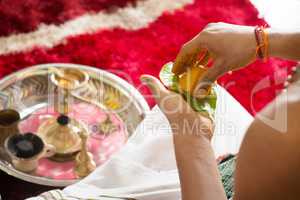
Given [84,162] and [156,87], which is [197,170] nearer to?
[156,87]

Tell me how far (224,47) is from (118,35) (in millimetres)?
1054

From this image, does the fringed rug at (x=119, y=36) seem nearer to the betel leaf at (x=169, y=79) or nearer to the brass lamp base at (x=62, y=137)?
the brass lamp base at (x=62, y=137)

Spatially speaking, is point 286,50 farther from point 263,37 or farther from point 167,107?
point 167,107

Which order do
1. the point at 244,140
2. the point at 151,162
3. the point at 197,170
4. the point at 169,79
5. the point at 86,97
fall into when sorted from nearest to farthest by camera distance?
the point at 244,140
the point at 197,170
the point at 169,79
the point at 151,162
the point at 86,97

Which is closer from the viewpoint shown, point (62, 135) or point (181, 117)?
point (181, 117)

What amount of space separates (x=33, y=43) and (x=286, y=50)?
113cm

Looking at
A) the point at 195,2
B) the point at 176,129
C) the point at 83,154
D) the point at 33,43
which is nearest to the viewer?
the point at 176,129

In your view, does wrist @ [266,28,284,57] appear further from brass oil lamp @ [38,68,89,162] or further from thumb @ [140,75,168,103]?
brass oil lamp @ [38,68,89,162]


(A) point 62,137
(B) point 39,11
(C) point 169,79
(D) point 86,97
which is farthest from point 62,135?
(B) point 39,11

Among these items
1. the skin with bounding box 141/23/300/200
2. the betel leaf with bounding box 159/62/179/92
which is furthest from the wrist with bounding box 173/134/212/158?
the betel leaf with bounding box 159/62/179/92

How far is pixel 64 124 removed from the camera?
4.31 feet

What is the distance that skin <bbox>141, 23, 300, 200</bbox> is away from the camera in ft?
2.05

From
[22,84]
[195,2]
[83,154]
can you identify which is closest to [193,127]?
[83,154]

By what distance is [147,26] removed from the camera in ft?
6.32
